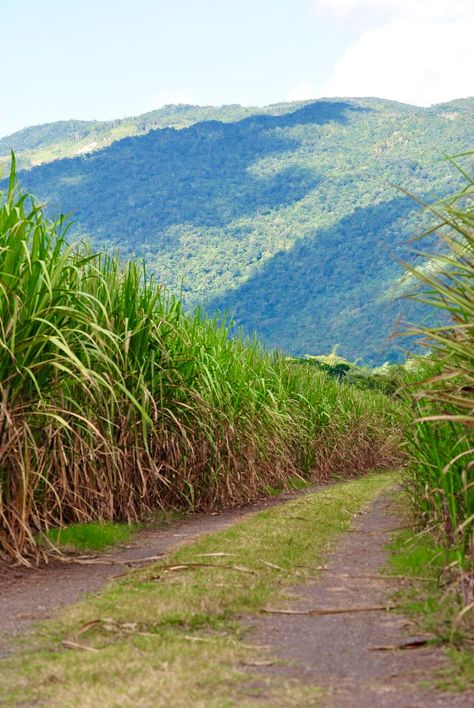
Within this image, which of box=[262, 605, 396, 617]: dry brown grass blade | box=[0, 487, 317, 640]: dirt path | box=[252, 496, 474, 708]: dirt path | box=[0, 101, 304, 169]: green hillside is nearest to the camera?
box=[252, 496, 474, 708]: dirt path

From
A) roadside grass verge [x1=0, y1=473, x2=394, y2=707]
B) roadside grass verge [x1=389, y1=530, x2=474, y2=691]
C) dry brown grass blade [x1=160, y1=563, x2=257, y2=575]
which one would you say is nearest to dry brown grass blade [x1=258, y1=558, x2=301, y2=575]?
roadside grass verge [x1=0, y1=473, x2=394, y2=707]

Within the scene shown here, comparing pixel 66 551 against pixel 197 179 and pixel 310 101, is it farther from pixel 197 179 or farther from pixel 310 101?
pixel 310 101

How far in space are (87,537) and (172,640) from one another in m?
3.06

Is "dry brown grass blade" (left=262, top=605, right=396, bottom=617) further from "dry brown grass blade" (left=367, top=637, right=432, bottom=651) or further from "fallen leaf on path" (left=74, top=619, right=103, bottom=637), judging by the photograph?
"fallen leaf on path" (left=74, top=619, right=103, bottom=637)

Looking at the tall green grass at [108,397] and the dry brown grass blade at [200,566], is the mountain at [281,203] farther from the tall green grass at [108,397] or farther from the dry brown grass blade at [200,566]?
the dry brown grass blade at [200,566]

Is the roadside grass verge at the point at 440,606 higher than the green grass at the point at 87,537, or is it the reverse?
the roadside grass verge at the point at 440,606

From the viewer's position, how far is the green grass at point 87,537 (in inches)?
257

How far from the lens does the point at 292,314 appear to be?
9450 centimetres

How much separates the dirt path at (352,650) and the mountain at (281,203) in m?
71.8

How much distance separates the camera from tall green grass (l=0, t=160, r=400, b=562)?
591cm

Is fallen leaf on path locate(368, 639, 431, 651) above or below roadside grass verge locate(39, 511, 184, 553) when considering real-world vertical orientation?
above

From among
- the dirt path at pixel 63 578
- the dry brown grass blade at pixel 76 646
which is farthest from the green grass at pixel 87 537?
the dry brown grass blade at pixel 76 646

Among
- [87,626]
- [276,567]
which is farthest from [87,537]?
[87,626]

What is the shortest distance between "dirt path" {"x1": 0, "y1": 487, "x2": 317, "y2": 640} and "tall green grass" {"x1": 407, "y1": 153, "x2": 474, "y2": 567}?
→ 6.09ft
